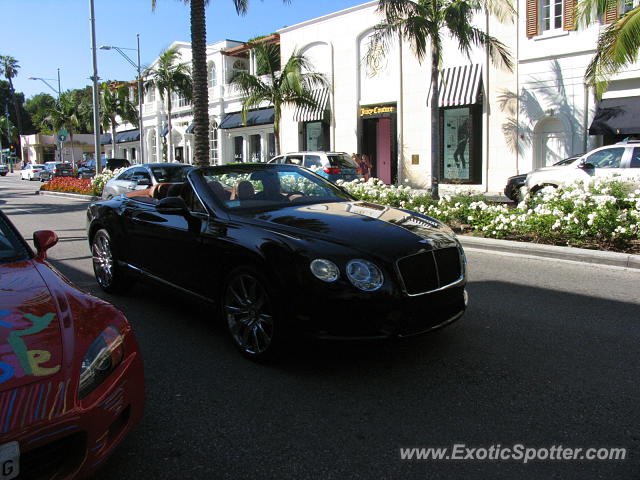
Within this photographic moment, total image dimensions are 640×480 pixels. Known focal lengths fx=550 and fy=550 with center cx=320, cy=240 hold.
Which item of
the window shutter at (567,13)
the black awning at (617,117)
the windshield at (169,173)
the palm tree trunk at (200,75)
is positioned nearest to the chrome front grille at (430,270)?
the windshield at (169,173)

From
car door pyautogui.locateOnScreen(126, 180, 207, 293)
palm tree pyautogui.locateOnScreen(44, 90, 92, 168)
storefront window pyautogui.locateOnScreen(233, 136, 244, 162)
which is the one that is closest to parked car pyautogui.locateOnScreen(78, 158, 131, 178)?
storefront window pyautogui.locateOnScreen(233, 136, 244, 162)

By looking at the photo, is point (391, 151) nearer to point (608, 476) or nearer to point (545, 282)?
point (545, 282)

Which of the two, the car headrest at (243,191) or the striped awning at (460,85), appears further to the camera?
the striped awning at (460,85)

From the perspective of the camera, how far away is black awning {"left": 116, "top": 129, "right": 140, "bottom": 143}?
4956 centimetres

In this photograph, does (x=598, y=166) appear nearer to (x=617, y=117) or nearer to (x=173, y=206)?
(x=617, y=117)

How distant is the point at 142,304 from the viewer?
19.7 feet

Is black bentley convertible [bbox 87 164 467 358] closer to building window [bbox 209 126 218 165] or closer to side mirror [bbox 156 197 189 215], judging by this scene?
side mirror [bbox 156 197 189 215]

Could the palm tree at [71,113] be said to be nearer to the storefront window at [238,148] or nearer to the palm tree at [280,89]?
the storefront window at [238,148]

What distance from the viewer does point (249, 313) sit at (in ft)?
13.8

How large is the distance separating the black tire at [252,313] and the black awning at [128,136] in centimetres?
4837

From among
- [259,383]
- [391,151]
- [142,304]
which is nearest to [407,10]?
[391,151]

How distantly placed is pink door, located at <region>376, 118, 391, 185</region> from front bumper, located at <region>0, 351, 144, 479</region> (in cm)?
2479

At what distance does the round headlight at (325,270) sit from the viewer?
370cm

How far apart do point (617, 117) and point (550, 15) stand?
4600 mm
